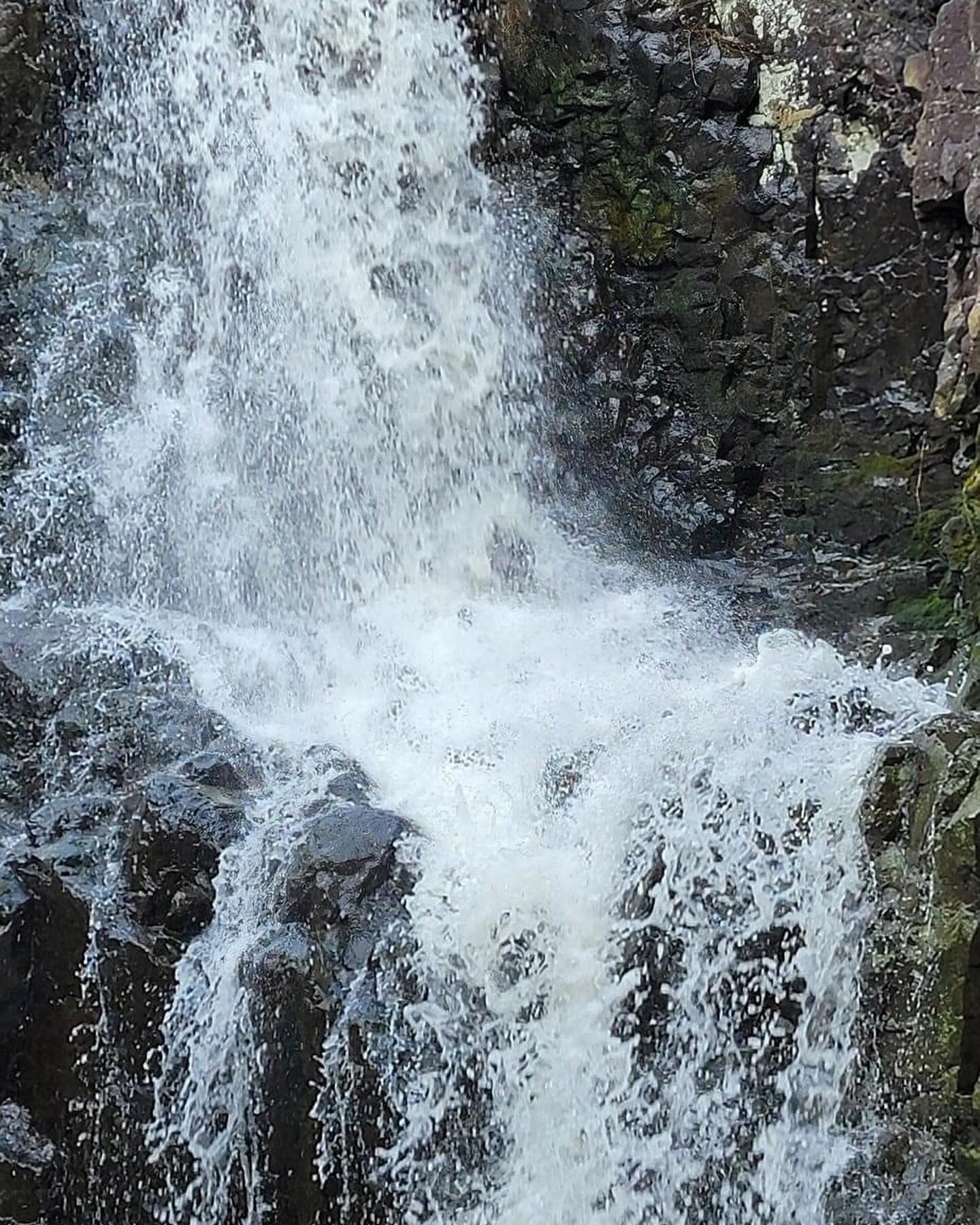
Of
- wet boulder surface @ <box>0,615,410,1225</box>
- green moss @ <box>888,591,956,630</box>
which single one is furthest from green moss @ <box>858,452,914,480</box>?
wet boulder surface @ <box>0,615,410,1225</box>

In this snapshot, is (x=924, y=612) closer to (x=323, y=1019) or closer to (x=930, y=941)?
(x=930, y=941)

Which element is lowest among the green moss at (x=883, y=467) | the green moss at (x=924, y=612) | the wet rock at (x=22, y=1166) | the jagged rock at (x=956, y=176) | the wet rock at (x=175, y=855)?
the wet rock at (x=22, y=1166)

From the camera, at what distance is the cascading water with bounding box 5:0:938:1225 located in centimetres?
421

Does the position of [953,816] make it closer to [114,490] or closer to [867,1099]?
[867,1099]

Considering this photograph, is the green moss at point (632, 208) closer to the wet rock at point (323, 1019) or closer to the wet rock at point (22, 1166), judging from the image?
the wet rock at point (323, 1019)

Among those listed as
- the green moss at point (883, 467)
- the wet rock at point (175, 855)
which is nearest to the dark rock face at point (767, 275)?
the green moss at point (883, 467)

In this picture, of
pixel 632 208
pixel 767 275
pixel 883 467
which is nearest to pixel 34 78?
pixel 632 208

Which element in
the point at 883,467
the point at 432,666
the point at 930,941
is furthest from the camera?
the point at 883,467

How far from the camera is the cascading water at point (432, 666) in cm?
421

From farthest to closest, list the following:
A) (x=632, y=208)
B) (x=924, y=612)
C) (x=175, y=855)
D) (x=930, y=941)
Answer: (x=632, y=208), (x=924, y=612), (x=175, y=855), (x=930, y=941)

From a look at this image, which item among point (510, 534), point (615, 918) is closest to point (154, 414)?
point (510, 534)

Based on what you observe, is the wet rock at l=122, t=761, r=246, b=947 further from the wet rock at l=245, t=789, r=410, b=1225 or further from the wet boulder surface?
the wet rock at l=245, t=789, r=410, b=1225

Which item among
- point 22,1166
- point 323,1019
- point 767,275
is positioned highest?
point 767,275

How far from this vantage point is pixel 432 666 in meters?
5.78
